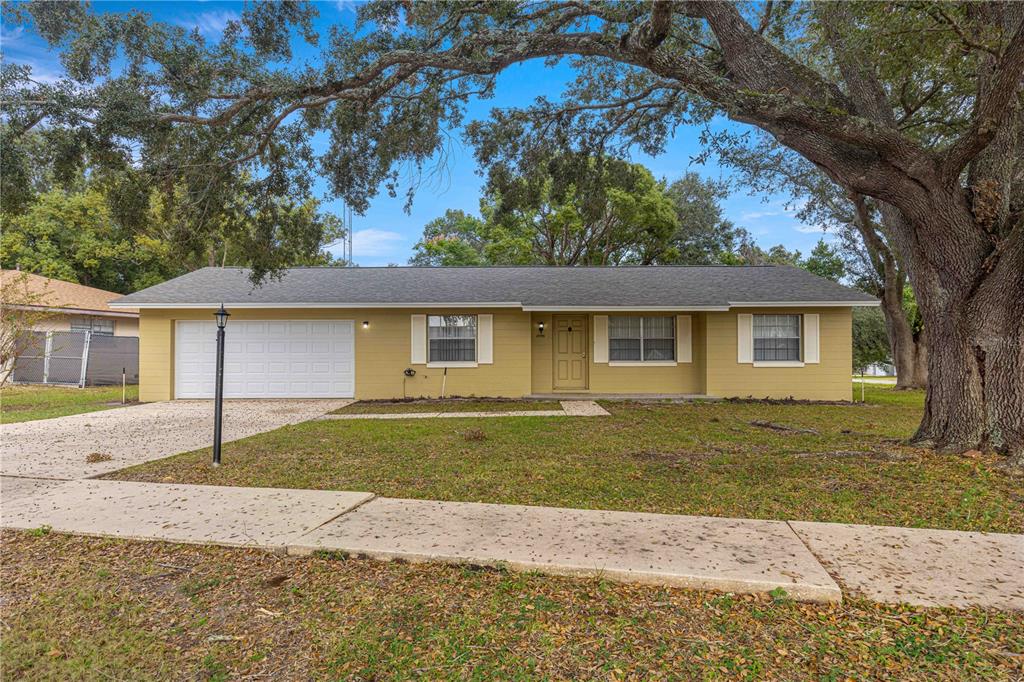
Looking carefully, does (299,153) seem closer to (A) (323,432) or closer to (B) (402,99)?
(B) (402,99)

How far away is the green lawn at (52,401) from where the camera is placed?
934 cm

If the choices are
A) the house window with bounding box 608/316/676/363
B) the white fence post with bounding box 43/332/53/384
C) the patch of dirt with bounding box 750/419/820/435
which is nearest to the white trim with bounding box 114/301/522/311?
the house window with bounding box 608/316/676/363

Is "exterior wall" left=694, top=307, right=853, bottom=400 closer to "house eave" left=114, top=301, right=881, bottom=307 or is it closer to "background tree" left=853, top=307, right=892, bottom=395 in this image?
"house eave" left=114, top=301, right=881, bottom=307

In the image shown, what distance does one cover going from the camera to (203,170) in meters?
7.13

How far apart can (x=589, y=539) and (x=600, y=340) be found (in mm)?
9212

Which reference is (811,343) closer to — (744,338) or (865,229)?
(744,338)

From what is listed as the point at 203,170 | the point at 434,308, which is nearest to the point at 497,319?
the point at 434,308

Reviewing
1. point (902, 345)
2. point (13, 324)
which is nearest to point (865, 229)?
point (902, 345)

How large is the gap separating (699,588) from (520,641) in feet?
3.53

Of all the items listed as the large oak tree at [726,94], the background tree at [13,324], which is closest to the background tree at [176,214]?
the large oak tree at [726,94]

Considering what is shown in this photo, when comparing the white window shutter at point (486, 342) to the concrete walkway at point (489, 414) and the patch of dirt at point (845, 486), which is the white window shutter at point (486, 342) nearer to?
the concrete walkway at point (489, 414)

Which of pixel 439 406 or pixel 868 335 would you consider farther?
pixel 868 335

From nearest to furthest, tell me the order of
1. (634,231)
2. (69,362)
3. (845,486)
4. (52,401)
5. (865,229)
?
1. (845,486)
2. (52,401)
3. (865,229)
4. (69,362)
5. (634,231)

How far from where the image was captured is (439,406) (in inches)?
424
